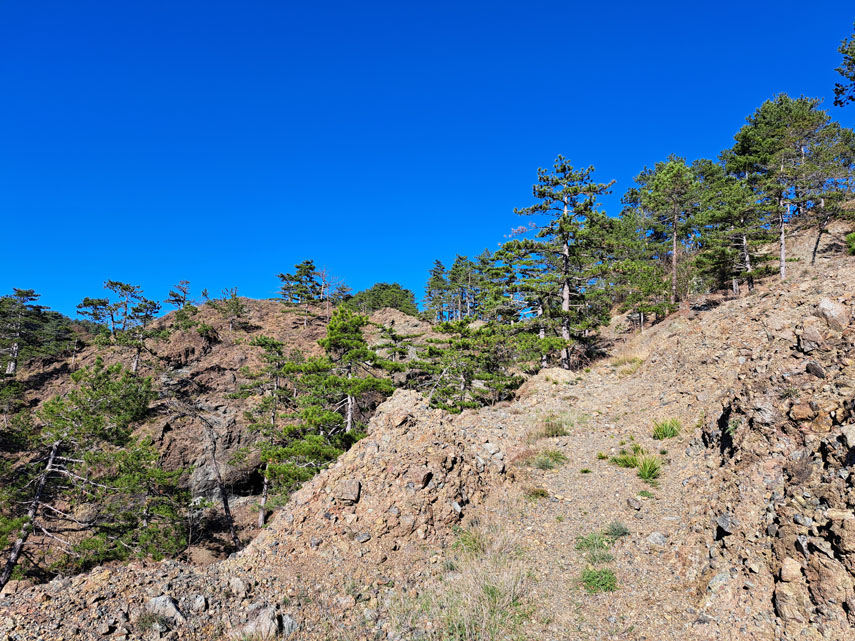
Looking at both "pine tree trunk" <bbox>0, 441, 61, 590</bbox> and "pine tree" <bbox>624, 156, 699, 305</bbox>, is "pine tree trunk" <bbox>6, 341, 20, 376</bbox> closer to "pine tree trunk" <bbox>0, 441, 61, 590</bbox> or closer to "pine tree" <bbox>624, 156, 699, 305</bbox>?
"pine tree trunk" <bbox>0, 441, 61, 590</bbox>

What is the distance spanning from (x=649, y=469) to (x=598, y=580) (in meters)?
3.95

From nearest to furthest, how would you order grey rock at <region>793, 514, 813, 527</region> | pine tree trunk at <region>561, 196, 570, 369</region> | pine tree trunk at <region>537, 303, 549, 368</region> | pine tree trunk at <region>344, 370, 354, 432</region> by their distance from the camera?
grey rock at <region>793, 514, 813, 527</region> < pine tree trunk at <region>344, 370, 354, 432</region> < pine tree trunk at <region>561, 196, 570, 369</region> < pine tree trunk at <region>537, 303, 549, 368</region>

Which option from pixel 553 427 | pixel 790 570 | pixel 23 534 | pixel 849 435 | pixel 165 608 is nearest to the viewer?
pixel 790 570

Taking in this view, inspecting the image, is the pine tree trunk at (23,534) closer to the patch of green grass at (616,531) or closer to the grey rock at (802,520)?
the patch of green grass at (616,531)

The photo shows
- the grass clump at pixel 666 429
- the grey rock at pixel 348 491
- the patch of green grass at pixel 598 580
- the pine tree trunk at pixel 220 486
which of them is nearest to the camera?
the patch of green grass at pixel 598 580

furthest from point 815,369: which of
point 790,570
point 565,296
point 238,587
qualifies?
point 565,296

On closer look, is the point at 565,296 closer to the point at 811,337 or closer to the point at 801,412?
the point at 811,337

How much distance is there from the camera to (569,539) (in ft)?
25.3

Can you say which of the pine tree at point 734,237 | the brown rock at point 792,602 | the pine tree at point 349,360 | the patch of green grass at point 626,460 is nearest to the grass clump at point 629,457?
the patch of green grass at point 626,460

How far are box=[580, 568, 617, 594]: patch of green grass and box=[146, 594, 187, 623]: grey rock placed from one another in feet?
21.2

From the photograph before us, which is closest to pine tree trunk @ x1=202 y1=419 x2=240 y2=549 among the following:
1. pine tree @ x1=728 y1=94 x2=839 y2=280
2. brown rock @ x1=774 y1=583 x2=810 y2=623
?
brown rock @ x1=774 y1=583 x2=810 y2=623

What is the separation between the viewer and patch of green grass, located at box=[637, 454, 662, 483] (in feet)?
30.1

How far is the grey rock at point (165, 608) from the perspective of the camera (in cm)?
582

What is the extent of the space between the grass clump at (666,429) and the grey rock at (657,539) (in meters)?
4.46
